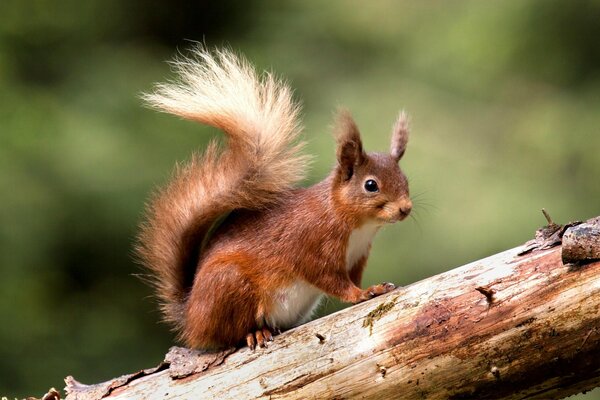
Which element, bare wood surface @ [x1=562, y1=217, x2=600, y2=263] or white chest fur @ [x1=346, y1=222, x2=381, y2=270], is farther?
white chest fur @ [x1=346, y1=222, x2=381, y2=270]

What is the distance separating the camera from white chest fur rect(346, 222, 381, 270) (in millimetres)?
2752

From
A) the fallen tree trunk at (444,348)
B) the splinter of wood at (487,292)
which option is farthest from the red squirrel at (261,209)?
the splinter of wood at (487,292)

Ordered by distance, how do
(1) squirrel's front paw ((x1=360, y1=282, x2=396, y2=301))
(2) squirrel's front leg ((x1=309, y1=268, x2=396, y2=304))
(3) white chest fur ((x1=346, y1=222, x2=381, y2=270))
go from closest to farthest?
(1) squirrel's front paw ((x1=360, y1=282, x2=396, y2=301)) < (2) squirrel's front leg ((x1=309, y1=268, x2=396, y2=304)) < (3) white chest fur ((x1=346, y1=222, x2=381, y2=270))

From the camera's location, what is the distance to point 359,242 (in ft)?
9.16

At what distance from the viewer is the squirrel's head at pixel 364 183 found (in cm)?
268

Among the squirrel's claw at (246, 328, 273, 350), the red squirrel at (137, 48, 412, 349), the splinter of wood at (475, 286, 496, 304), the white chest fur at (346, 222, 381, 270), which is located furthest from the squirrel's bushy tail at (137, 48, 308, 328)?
the splinter of wood at (475, 286, 496, 304)

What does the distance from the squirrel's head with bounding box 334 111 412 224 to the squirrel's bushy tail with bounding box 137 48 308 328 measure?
0.49ft

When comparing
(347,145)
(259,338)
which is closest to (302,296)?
(259,338)

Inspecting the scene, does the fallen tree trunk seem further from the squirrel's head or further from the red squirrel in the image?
the squirrel's head

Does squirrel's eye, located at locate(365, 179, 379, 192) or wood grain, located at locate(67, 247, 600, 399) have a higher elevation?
squirrel's eye, located at locate(365, 179, 379, 192)

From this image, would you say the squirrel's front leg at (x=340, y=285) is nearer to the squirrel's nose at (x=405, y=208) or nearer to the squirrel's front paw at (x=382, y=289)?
the squirrel's front paw at (x=382, y=289)

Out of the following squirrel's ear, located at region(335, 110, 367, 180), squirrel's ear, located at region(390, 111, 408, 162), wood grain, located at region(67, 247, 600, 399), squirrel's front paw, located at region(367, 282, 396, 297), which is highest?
squirrel's ear, located at region(390, 111, 408, 162)

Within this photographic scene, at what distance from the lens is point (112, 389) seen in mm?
2578

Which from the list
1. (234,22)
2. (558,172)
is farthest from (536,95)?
(234,22)
